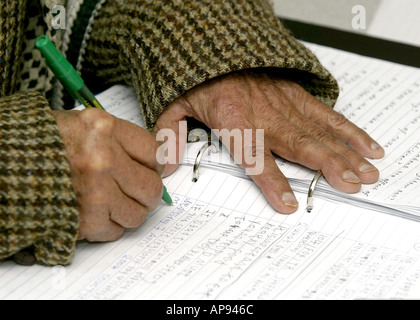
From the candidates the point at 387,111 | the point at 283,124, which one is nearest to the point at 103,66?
the point at 283,124

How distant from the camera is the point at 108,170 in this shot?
59 cm

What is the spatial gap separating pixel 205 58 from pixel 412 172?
28cm

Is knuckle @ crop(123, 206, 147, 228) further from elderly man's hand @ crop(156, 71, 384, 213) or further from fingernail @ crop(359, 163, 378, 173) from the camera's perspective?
fingernail @ crop(359, 163, 378, 173)

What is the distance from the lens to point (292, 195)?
666 millimetres

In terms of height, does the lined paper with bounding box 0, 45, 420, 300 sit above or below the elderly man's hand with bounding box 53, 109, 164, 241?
below

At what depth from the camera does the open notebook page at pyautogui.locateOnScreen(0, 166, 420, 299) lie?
558 millimetres

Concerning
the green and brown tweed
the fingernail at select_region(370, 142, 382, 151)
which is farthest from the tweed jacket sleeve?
the fingernail at select_region(370, 142, 382, 151)

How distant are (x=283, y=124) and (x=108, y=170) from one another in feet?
0.82

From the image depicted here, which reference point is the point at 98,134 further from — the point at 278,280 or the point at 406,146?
the point at 406,146

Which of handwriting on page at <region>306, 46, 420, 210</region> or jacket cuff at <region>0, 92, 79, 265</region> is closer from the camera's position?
jacket cuff at <region>0, 92, 79, 265</region>

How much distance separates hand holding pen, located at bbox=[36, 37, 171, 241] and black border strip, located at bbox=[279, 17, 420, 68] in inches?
20.1

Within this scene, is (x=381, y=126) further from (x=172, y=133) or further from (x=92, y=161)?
(x=92, y=161)

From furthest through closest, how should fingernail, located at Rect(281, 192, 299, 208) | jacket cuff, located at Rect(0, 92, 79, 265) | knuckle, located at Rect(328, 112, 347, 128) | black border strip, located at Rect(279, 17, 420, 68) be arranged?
black border strip, located at Rect(279, 17, 420, 68) < knuckle, located at Rect(328, 112, 347, 128) < fingernail, located at Rect(281, 192, 299, 208) < jacket cuff, located at Rect(0, 92, 79, 265)

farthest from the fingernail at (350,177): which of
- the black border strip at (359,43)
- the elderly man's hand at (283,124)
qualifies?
the black border strip at (359,43)
